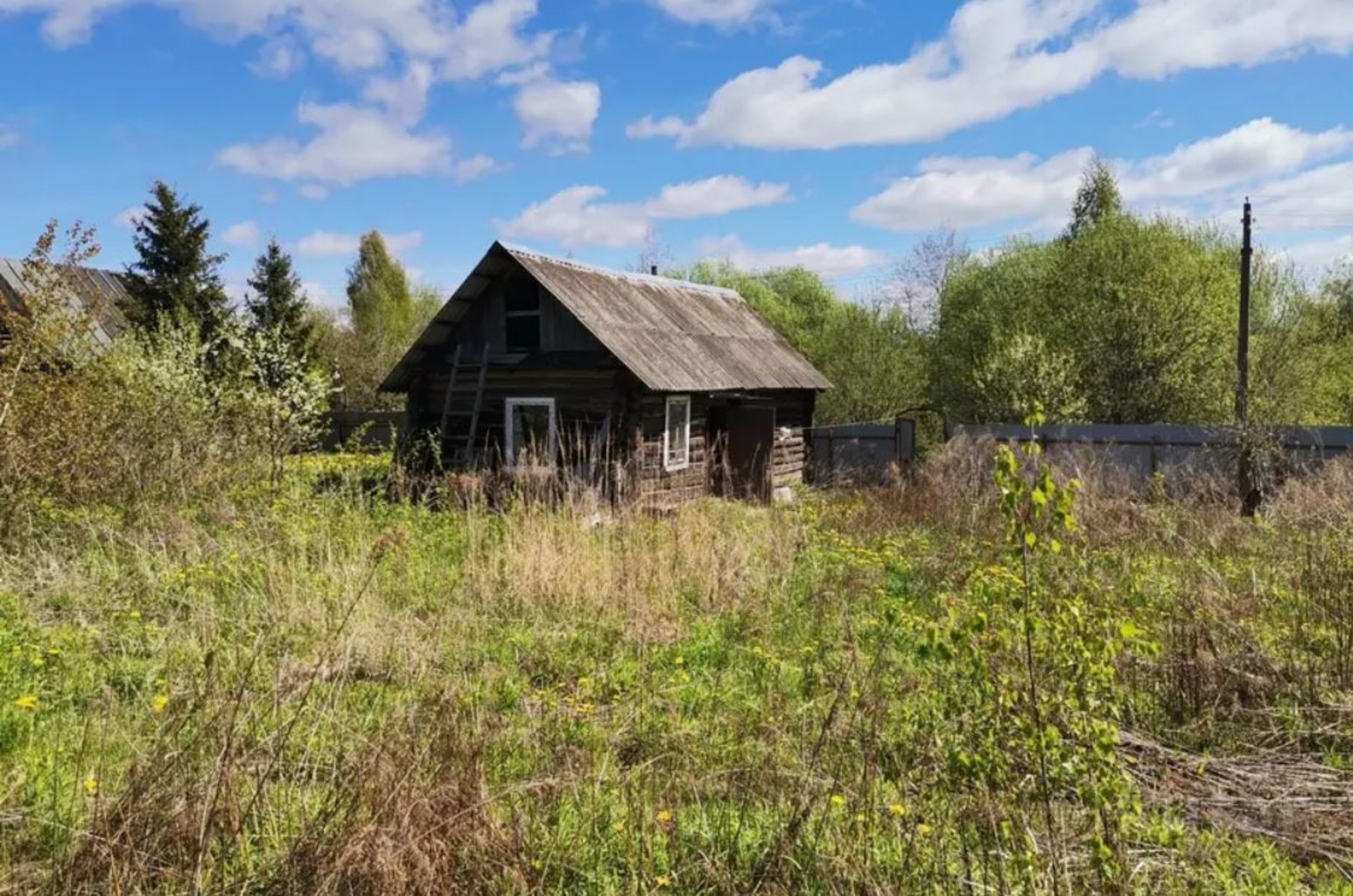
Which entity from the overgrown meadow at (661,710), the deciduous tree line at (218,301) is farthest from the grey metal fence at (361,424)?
the overgrown meadow at (661,710)

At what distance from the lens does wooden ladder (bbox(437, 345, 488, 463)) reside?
14867 millimetres

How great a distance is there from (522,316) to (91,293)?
6910 millimetres

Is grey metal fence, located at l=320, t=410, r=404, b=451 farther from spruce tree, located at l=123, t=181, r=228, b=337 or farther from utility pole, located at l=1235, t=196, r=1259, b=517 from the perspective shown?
utility pole, located at l=1235, t=196, r=1259, b=517

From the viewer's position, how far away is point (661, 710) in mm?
4840

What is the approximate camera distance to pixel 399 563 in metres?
7.70

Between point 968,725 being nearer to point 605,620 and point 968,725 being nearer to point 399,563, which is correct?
point 605,620

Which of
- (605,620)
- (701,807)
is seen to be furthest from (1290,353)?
(701,807)

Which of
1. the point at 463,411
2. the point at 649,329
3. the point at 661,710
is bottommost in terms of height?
the point at 661,710

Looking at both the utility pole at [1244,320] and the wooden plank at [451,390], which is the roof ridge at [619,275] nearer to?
the wooden plank at [451,390]

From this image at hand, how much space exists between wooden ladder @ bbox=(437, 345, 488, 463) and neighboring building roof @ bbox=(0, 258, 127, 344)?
5.24 m

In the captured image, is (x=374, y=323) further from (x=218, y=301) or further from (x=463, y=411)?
(x=463, y=411)

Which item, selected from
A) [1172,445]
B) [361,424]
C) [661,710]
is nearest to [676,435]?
[1172,445]

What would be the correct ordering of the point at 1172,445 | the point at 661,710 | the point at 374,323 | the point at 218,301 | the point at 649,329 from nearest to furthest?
1. the point at 661,710
2. the point at 649,329
3. the point at 1172,445
4. the point at 218,301
5. the point at 374,323

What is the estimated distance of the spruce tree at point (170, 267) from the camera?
24328mm
